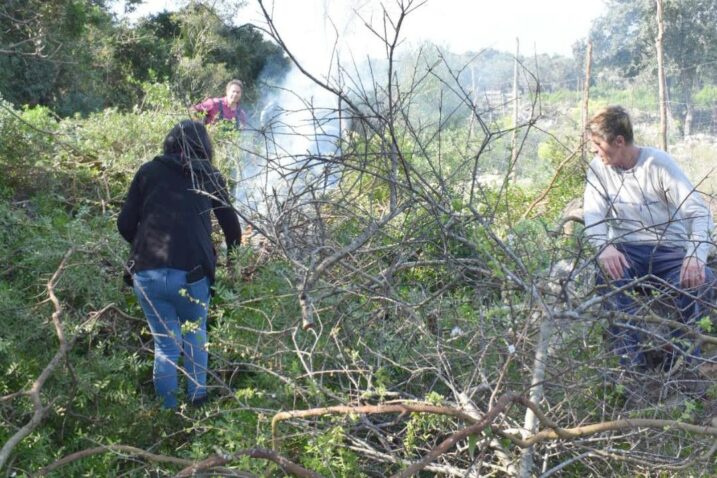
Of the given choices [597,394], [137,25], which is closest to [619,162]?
[597,394]

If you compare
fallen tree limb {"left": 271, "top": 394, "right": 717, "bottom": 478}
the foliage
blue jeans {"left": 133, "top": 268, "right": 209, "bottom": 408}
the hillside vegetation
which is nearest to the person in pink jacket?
the hillside vegetation

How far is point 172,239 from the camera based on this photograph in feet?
13.1

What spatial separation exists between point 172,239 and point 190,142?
50cm

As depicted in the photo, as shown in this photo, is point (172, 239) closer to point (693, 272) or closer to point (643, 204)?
point (643, 204)

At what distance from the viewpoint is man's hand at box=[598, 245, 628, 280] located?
3625 millimetres

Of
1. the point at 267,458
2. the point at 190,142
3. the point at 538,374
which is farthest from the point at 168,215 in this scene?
the point at 538,374

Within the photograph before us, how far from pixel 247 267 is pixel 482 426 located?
2.92 meters

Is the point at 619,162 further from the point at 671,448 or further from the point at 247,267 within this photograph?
the point at 247,267

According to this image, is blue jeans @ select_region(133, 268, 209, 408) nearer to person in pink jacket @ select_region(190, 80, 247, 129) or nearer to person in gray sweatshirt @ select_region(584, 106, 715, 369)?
person in gray sweatshirt @ select_region(584, 106, 715, 369)

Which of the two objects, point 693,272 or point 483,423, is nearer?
point 483,423

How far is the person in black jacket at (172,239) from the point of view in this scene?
399cm

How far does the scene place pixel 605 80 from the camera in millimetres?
20625

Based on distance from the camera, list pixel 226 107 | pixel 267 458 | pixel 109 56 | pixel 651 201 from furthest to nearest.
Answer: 1. pixel 109 56
2. pixel 226 107
3. pixel 651 201
4. pixel 267 458

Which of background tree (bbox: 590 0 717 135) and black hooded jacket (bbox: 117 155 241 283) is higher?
background tree (bbox: 590 0 717 135)
